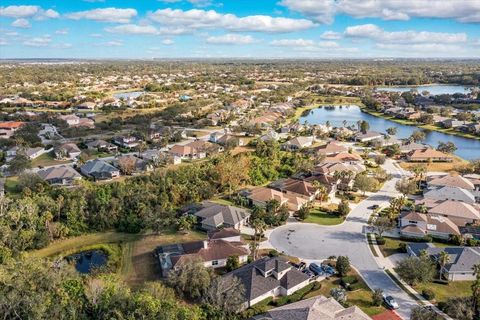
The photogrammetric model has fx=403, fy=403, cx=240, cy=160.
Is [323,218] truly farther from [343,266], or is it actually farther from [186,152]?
[186,152]

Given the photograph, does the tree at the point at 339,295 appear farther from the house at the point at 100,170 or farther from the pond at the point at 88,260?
the house at the point at 100,170

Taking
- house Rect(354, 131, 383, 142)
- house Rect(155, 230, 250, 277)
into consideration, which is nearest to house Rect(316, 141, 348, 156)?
house Rect(354, 131, 383, 142)

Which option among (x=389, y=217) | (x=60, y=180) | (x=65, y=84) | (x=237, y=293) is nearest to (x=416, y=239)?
(x=389, y=217)

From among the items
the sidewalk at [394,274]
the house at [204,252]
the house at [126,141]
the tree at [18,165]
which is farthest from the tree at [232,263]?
the house at [126,141]

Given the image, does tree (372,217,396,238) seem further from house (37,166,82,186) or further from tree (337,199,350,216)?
house (37,166,82,186)

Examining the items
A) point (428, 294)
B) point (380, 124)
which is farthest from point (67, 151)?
point (380, 124)

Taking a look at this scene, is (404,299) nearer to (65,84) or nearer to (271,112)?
(271,112)
